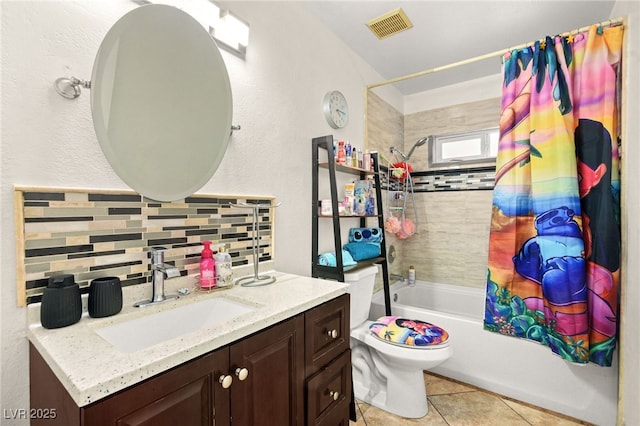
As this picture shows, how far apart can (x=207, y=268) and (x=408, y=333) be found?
1.15m

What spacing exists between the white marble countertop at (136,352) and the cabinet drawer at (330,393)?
283 mm

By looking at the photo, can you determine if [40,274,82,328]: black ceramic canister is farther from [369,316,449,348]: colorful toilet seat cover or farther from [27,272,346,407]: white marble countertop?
[369,316,449,348]: colorful toilet seat cover

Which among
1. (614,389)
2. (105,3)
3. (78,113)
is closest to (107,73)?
(78,113)

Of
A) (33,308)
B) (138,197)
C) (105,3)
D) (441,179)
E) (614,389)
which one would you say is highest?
(105,3)

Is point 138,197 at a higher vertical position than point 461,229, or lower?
higher

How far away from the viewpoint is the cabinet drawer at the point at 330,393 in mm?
1058

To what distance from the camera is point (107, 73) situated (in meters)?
0.91

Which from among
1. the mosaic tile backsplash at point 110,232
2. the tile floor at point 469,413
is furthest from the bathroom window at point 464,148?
the mosaic tile backsplash at point 110,232

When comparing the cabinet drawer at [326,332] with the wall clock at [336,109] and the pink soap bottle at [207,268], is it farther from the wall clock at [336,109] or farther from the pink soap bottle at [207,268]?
the wall clock at [336,109]

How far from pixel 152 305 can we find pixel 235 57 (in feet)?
3.66

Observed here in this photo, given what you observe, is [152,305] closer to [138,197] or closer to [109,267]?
[109,267]

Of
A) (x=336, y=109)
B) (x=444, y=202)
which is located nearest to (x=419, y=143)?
→ (x=444, y=202)

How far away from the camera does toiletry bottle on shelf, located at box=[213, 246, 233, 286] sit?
1194 millimetres

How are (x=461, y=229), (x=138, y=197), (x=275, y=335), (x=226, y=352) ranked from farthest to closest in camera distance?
(x=461, y=229)
(x=138, y=197)
(x=275, y=335)
(x=226, y=352)
